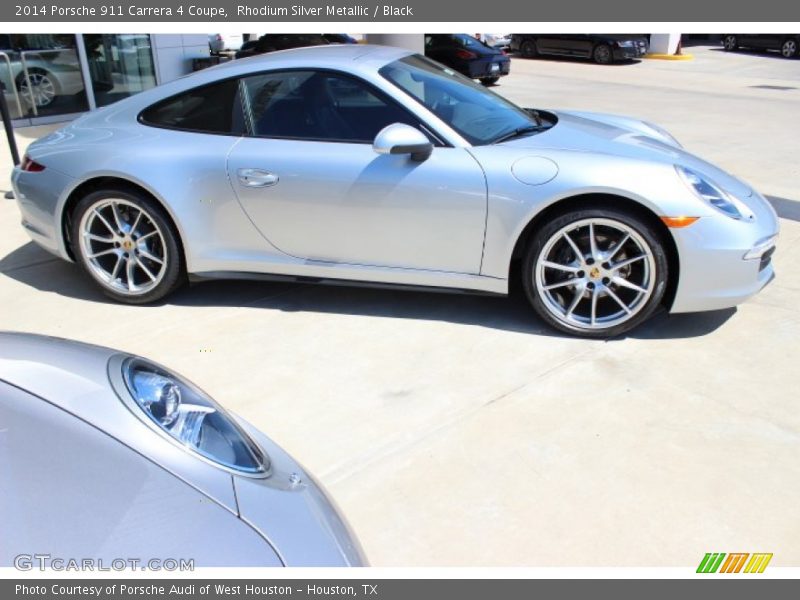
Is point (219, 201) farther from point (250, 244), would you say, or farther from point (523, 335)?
point (523, 335)

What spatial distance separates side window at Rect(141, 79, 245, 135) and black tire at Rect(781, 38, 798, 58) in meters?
22.9

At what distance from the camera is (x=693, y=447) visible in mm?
3000

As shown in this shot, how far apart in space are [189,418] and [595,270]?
256 cm

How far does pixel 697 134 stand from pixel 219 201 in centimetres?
743

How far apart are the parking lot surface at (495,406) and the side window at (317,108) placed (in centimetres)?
105

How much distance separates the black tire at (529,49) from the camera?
74.0 feet

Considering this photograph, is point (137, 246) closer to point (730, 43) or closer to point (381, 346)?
point (381, 346)

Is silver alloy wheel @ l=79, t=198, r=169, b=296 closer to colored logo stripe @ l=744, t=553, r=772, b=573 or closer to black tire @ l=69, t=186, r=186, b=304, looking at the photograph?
black tire @ l=69, t=186, r=186, b=304

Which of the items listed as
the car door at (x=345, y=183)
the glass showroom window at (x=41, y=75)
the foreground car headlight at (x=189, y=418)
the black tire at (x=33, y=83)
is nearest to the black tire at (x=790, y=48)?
the glass showroom window at (x=41, y=75)

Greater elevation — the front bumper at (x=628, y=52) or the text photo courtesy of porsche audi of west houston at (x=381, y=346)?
the text photo courtesy of porsche audi of west houston at (x=381, y=346)

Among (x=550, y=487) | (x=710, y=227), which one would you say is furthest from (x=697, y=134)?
(x=550, y=487)

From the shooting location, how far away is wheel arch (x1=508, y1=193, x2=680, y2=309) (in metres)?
3.71

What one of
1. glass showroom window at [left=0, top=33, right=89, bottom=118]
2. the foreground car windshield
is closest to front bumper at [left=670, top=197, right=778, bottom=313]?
the foreground car windshield

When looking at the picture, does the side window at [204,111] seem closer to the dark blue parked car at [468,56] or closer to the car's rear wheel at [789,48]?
the dark blue parked car at [468,56]
